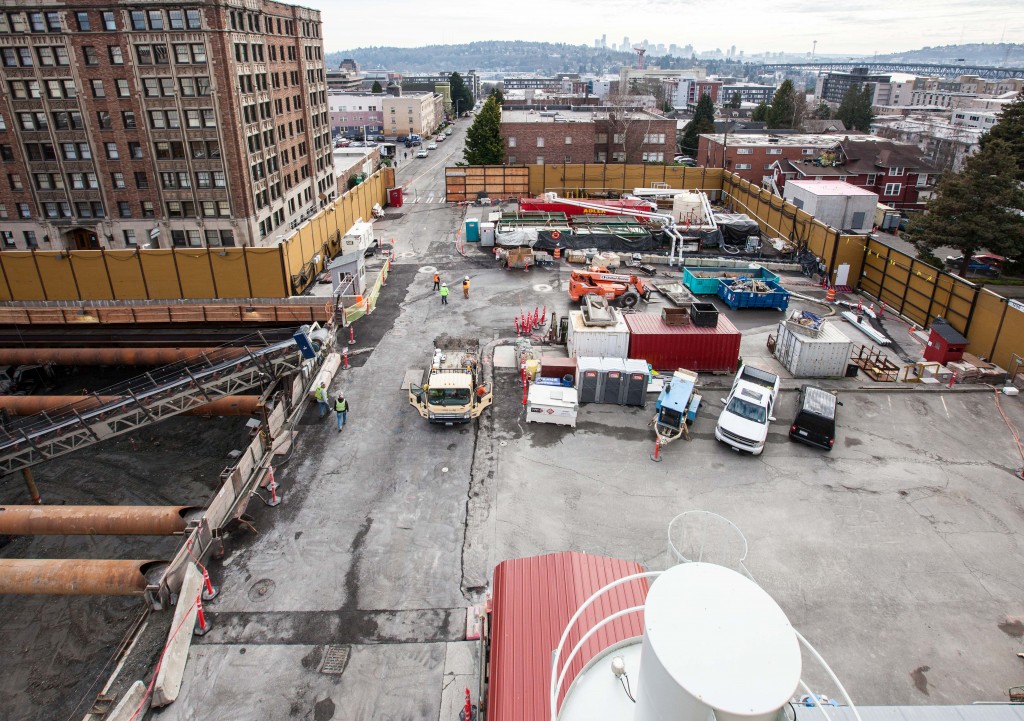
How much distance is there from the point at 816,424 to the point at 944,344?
1119cm

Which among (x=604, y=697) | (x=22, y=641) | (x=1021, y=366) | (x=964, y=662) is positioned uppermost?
(x=604, y=697)

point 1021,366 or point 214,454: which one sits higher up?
point 1021,366

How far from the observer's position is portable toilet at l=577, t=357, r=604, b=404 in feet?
85.5

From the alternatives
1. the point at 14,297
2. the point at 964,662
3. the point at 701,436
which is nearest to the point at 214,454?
the point at 14,297

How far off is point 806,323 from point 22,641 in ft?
104

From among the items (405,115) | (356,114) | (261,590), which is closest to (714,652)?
(261,590)

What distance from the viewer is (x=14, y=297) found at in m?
33.1

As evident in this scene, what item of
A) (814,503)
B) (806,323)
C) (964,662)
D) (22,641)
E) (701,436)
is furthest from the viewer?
(806,323)

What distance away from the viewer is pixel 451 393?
2462cm

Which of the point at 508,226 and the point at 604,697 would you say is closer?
the point at 604,697

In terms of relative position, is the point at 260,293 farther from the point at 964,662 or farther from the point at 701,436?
the point at 964,662

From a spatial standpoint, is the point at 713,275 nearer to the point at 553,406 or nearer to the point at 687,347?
the point at 687,347

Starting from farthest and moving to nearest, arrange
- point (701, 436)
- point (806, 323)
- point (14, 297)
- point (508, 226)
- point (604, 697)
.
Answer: point (508, 226), point (14, 297), point (806, 323), point (701, 436), point (604, 697)

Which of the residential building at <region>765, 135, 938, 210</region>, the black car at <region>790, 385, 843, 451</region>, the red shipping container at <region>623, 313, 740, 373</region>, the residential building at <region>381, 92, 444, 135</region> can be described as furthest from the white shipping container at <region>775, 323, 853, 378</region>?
the residential building at <region>381, 92, 444, 135</region>
